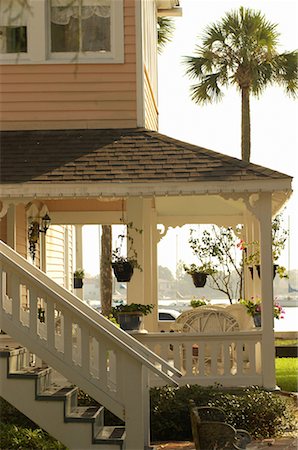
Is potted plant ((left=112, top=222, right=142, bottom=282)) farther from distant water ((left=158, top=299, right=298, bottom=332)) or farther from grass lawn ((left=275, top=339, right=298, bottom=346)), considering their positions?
grass lawn ((left=275, top=339, right=298, bottom=346))

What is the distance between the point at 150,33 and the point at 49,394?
9.91 metres

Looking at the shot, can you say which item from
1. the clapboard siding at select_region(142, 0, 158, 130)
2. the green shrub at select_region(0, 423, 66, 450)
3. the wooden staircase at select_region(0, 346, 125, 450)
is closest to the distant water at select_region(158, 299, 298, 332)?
the clapboard siding at select_region(142, 0, 158, 130)

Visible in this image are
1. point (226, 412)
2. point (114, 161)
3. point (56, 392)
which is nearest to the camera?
point (56, 392)

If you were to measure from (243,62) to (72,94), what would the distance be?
47.6 ft

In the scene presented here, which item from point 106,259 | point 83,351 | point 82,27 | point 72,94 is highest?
point 82,27

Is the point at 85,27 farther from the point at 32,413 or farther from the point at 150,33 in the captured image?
the point at 32,413

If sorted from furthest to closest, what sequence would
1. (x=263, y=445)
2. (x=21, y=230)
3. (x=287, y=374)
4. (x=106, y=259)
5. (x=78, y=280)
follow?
(x=106, y=259), (x=78, y=280), (x=287, y=374), (x=21, y=230), (x=263, y=445)

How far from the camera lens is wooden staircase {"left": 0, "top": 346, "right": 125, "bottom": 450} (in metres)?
10.0

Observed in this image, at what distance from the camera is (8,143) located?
49.0 ft

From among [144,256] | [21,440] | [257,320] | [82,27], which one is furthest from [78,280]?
[21,440]

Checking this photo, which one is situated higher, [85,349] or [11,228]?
[11,228]

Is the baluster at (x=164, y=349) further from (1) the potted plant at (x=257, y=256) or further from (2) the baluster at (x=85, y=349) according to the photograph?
(2) the baluster at (x=85, y=349)

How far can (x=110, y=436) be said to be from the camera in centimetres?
1019

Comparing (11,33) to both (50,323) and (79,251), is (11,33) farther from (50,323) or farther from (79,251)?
(79,251)
